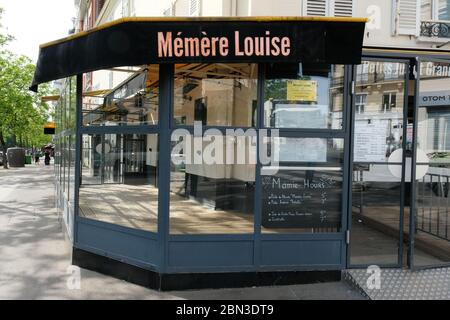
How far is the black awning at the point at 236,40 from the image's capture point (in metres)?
4.73

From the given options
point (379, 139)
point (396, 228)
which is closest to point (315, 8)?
point (379, 139)

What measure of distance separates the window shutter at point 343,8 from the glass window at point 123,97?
2.87 metres

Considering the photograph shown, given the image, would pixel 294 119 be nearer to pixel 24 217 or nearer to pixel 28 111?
pixel 24 217

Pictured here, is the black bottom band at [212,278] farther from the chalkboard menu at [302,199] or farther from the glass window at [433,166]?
the glass window at [433,166]

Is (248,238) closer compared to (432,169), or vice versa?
(248,238)

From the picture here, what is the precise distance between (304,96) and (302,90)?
77 millimetres

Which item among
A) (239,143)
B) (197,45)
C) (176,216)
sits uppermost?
(197,45)

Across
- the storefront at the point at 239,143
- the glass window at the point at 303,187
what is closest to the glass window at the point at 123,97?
the storefront at the point at 239,143

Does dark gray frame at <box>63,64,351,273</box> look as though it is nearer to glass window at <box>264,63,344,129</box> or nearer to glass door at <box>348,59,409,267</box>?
glass window at <box>264,63,344,129</box>

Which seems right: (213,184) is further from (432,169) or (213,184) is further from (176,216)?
(432,169)

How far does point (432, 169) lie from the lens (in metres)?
6.88

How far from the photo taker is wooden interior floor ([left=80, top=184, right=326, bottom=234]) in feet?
17.6

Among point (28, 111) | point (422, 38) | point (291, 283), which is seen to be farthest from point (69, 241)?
point (28, 111)

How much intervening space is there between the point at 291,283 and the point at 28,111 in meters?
31.1
